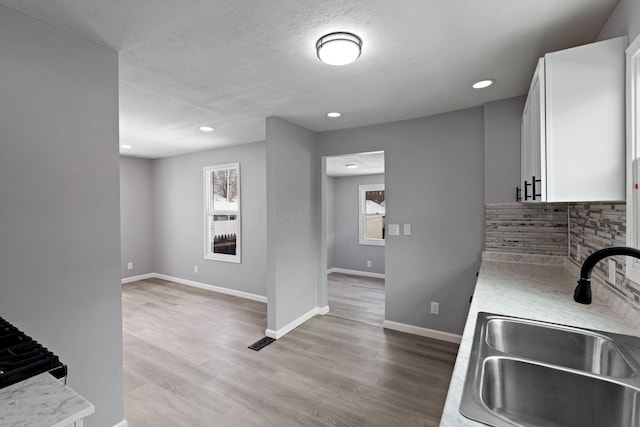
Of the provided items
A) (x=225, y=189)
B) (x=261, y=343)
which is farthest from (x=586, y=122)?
(x=225, y=189)

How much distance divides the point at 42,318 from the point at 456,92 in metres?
3.26

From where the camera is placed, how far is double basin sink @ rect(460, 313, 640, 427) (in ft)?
2.85

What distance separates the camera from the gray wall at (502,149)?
107 inches

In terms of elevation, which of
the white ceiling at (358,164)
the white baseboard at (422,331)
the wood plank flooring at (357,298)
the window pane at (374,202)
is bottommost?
the wood plank flooring at (357,298)

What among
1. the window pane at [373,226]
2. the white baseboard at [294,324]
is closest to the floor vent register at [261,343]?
the white baseboard at [294,324]

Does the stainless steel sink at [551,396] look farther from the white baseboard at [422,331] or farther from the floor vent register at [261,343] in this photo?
the floor vent register at [261,343]

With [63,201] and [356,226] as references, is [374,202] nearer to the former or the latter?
[356,226]

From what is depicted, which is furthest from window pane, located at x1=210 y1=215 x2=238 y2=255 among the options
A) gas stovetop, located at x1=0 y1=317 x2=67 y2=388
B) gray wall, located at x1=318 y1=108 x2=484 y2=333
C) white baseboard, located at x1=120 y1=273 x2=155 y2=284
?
gas stovetop, located at x1=0 y1=317 x2=67 y2=388

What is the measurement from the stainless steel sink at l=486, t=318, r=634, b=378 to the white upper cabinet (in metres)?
0.63

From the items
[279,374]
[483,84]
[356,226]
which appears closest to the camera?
[483,84]

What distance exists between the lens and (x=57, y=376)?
0.96 meters

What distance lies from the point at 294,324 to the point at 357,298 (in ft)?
5.17

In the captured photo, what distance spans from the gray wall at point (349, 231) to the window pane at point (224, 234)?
2.64 m

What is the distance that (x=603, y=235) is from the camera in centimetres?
169
